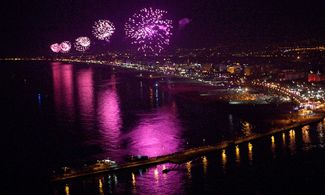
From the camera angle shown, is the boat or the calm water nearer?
the calm water

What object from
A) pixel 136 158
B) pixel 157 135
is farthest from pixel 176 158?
pixel 157 135

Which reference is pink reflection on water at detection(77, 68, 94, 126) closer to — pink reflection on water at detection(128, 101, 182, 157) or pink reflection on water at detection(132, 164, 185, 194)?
pink reflection on water at detection(128, 101, 182, 157)

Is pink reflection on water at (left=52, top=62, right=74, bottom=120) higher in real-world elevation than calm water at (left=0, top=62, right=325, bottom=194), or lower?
higher

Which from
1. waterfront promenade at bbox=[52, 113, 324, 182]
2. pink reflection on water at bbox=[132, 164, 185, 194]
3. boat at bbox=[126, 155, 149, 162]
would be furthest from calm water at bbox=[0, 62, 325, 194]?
boat at bbox=[126, 155, 149, 162]

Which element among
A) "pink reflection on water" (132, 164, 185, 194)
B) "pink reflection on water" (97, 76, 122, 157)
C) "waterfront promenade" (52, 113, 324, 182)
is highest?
"pink reflection on water" (97, 76, 122, 157)

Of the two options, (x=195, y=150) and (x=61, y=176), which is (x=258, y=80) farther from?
(x=61, y=176)

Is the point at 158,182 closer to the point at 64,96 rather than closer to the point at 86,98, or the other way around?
the point at 86,98
